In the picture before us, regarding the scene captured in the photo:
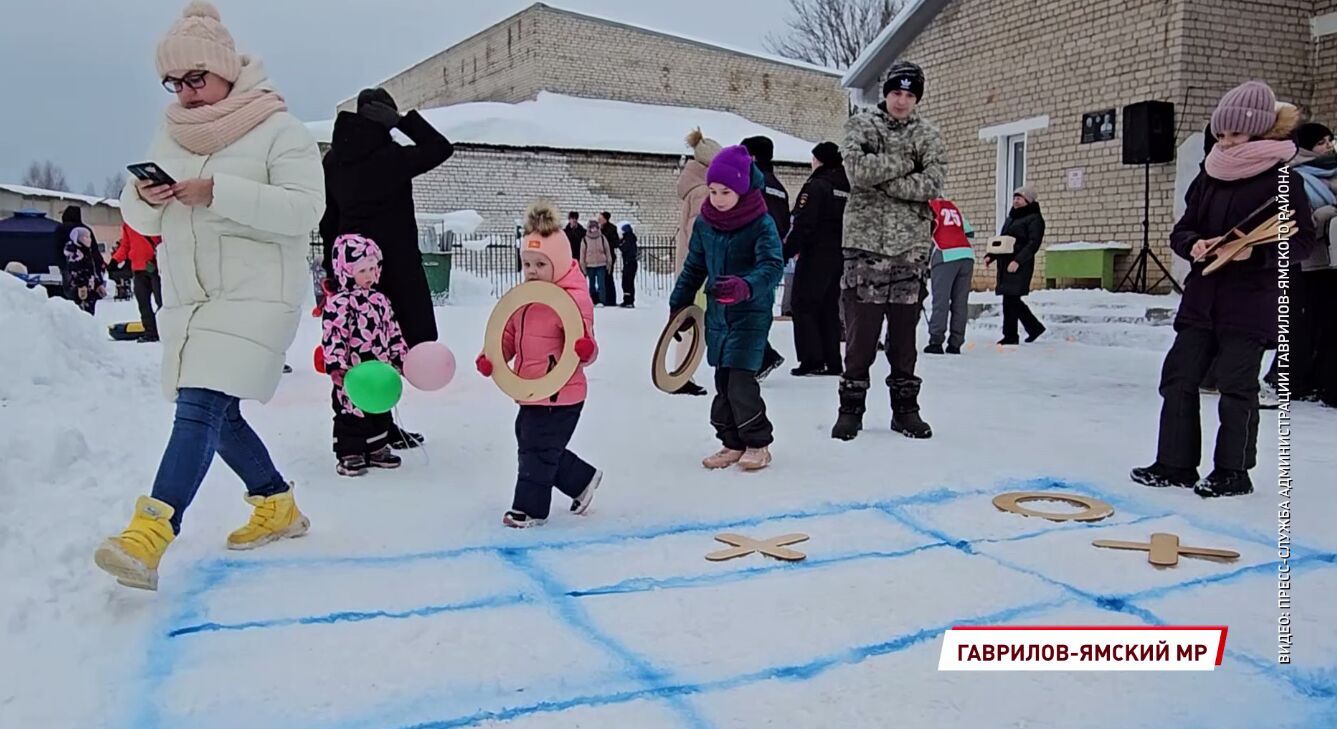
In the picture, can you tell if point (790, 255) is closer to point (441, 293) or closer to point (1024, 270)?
point (1024, 270)

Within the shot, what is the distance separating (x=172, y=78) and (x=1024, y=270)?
8847 millimetres

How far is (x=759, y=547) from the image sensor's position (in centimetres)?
367

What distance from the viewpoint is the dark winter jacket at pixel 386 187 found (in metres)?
5.05

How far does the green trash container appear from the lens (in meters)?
17.6

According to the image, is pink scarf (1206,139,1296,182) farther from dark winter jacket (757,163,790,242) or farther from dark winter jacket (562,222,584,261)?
dark winter jacket (562,222,584,261)

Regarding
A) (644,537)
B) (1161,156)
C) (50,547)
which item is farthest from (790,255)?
(1161,156)


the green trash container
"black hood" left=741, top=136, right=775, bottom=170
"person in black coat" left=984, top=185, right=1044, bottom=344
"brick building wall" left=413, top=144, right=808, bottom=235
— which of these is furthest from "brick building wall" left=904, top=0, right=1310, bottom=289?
"brick building wall" left=413, top=144, right=808, bottom=235

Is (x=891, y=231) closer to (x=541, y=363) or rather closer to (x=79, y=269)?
(x=541, y=363)

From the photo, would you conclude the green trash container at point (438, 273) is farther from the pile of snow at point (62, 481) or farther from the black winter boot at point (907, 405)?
the black winter boot at point (907, 405)

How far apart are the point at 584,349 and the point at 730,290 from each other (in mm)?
1026

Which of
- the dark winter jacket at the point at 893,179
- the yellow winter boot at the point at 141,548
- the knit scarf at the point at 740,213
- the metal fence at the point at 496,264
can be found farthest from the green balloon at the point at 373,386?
the metal fence at the point at 496,264

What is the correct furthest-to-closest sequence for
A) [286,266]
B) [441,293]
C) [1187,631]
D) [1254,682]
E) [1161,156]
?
[441,293] < [1161,156] < [286,266] < [1187,631] < [1254,682]

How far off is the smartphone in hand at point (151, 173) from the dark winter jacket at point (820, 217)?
5.28m

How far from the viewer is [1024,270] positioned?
10.5 meters
